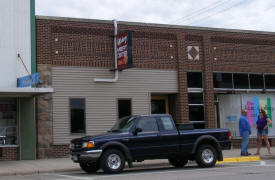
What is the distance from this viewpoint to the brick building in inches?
744

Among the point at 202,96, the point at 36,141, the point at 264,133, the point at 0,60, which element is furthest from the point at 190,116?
the point at 0,60

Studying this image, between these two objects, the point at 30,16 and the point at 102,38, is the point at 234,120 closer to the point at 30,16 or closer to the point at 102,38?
the point at 102,38

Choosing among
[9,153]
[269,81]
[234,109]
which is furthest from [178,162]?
[269,81]

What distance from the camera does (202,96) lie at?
864 inches

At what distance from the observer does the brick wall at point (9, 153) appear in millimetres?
17797

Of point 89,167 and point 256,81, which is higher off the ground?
point 256,81

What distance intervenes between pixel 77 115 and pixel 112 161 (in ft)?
21.9

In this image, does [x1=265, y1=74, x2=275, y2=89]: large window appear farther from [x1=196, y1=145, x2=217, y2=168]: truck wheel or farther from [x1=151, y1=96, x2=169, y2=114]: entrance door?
[x1=196, y1=145, x2=217, y2=168]: truck wheel

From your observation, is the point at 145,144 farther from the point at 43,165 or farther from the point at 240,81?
the point at 240,81

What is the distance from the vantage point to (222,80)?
22469mm

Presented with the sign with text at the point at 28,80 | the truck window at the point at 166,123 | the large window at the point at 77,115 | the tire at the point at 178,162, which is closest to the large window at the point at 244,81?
the large window at the point at 77,115

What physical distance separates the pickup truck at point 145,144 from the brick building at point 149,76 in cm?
539

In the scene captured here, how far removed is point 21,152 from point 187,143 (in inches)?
298

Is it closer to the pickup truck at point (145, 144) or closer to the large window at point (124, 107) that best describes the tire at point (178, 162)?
Answer: the pickup truck at point (145, 144)
